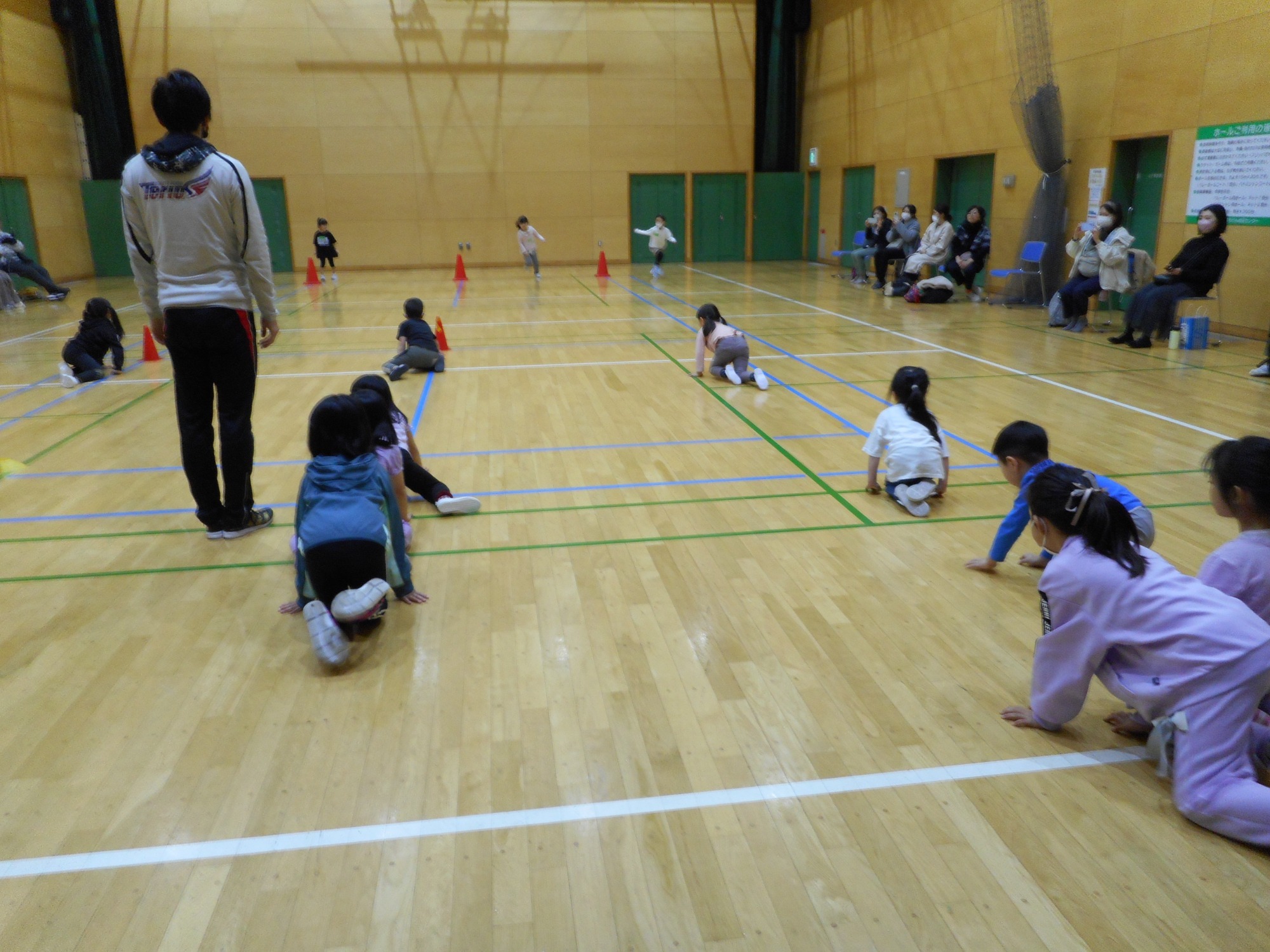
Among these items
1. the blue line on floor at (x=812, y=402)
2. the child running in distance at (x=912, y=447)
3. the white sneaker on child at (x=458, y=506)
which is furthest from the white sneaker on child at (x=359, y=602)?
the blue line on floor at (x=812, y=402)

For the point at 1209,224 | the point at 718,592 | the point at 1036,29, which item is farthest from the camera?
the point at 1036,29

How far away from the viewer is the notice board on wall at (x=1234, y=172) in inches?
391

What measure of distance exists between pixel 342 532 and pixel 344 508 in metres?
0.11

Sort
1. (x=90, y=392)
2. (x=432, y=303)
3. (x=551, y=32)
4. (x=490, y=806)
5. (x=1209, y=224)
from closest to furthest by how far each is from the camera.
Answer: (x=490, y=806) → (x=90, y=392) → (x=1209, y=224) → (x=432, y=303) → (x=551, y=32)

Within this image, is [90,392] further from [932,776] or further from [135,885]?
[932,776]

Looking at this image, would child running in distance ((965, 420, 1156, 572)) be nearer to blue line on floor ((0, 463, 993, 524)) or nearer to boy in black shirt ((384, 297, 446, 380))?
blue line on floor ((0, 463, 993, 524))

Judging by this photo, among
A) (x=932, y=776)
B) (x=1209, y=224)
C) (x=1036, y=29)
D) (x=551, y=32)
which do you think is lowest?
(x=932, y=776)

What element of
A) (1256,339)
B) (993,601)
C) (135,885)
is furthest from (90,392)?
(1256,339)

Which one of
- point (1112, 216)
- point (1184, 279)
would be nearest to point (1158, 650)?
point (1184, 279)

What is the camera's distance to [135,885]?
2311mm

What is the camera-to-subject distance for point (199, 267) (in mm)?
4180

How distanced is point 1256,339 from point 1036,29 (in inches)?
206

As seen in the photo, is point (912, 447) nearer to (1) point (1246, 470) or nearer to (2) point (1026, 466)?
(2) point (1026, 466)

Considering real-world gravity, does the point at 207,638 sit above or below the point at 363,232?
below
